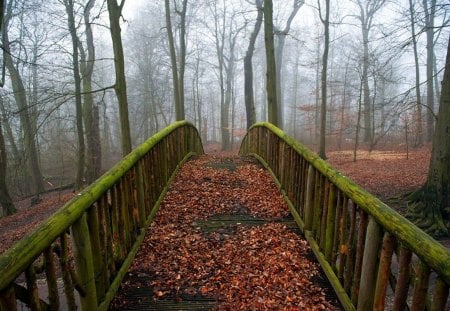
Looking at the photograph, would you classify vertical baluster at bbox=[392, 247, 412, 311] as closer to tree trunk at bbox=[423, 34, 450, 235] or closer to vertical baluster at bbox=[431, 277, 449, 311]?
vertical baluster at bbox=[431, 277, 449, 311]

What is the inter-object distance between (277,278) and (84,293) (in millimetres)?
2022

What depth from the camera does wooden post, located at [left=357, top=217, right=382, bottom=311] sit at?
2.76m

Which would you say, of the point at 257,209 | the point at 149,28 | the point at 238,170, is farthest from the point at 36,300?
the point at 149,28

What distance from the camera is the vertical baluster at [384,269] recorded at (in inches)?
101

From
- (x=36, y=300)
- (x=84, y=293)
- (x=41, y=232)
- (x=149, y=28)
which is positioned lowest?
(x=84, y=293)

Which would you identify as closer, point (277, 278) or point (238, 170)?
point (277, 278)

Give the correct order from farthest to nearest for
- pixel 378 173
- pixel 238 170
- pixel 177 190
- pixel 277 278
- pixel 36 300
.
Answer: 1. pixel 378 173
2. pixel 238 170
3. pixel 177 190
4. pixel 277 278
5. pixel 36 300

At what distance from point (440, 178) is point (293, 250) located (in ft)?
18.3

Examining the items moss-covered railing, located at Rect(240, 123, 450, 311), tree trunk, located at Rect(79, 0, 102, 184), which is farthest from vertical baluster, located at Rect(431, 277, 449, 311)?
tree trunk, located at Rect(79, 0, 102, 184)

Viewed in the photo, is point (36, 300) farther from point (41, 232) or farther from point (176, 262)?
point (176, 262)

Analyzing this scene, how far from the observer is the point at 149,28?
34594mm

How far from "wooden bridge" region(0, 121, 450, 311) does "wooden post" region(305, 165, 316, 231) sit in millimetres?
14

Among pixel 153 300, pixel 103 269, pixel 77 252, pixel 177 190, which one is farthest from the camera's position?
pixel 177 190

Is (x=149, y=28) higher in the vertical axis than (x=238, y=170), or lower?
higher
